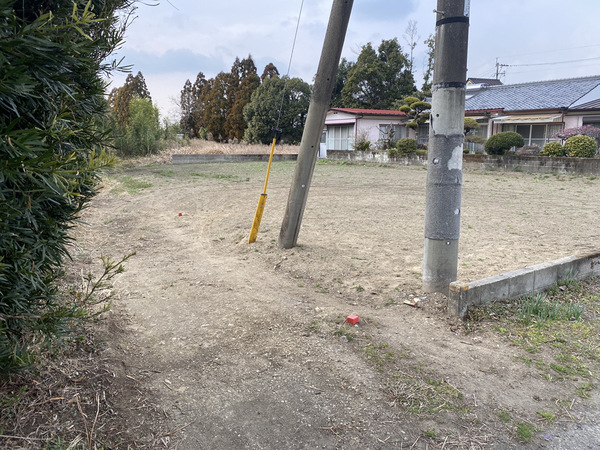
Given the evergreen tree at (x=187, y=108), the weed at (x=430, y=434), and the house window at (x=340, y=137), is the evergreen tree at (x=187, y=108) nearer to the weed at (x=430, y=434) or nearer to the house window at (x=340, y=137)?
the house window at (x=340, y=137)

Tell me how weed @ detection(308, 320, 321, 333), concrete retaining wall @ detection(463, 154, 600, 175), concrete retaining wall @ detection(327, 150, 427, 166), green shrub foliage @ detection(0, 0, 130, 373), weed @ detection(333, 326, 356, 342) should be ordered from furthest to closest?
concrete retaining wall @ detection(327, 150, 427, 166) < concrete retaining wall @ detection(463, 154, 600, 175) < weed @ detection(308, 320, 321, 333) < weed @ detection(333, 326, 356, 342) < green shrub foliage @ detection(0, 0, 130, 373)

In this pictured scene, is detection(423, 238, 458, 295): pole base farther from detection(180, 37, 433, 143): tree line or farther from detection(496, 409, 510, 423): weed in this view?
detection(180, 37, 433, 143): tree line

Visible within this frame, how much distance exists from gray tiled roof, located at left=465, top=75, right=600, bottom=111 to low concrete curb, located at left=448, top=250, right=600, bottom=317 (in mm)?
22057

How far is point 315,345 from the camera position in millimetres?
3418

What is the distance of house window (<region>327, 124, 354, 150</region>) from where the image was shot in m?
31.3

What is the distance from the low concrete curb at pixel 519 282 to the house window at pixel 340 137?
85.7 feet

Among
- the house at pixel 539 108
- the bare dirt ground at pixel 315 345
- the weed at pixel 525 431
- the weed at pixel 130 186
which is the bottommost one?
the weed at pixel 525 431

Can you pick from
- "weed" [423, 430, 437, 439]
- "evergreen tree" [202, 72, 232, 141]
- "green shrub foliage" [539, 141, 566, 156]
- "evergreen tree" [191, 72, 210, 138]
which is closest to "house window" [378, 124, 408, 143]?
"green shrub foliage" [539, 141, 566, 156]

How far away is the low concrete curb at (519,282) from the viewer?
3.96 meters

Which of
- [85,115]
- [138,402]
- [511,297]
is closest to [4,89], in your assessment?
[85,115]

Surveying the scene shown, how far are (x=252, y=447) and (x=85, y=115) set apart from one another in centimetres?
186

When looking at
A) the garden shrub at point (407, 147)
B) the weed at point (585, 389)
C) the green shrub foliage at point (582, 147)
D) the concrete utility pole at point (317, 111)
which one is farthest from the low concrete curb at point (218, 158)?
the weed at point (585, 389)

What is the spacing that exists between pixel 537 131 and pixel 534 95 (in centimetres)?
305

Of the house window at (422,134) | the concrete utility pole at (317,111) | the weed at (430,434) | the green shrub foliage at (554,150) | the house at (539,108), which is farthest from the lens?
the house window at (422,134)
